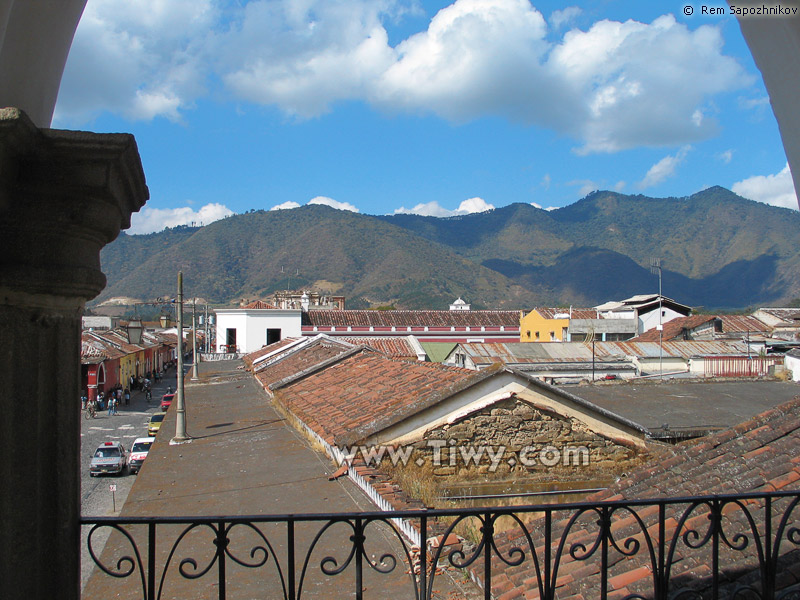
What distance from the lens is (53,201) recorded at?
6.26 ft

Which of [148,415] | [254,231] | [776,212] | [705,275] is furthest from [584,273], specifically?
[148,415]

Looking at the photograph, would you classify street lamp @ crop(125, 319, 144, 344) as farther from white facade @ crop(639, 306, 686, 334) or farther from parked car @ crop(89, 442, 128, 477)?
white facade @ crop(639, 306, 686, 334)

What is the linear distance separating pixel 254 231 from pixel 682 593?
191905 mm

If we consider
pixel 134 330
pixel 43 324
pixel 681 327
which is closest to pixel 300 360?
pixel 134 330

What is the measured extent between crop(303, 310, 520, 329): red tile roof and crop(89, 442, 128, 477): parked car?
25807 mm

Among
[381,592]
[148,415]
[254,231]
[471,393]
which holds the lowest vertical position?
[148,415]

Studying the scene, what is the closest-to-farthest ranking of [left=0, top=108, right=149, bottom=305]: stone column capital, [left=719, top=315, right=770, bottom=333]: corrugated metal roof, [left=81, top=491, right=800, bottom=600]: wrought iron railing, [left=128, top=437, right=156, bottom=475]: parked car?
[left=0, top=108, right=149, bottom=305]: stone column capital, [left=81, top=491, right=800, bottom=600]: wrought iron railing, [left=128, top=437, right=156, bottom=475]: parked car, [left=719, top=315, right=770, bottom=333]: corrugated metal roof

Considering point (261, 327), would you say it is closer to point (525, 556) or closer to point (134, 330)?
point (134, 330)

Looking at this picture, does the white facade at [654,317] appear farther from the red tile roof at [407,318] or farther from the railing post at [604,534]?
the railing post at [604,534]

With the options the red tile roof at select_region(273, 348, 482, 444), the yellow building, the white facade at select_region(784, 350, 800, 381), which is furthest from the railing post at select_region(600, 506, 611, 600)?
the yellow building

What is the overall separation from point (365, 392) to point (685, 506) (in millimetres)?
5396

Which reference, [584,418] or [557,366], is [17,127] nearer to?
[584,418]

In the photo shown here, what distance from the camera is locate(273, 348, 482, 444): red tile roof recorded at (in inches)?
279

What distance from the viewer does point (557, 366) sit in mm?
22500
